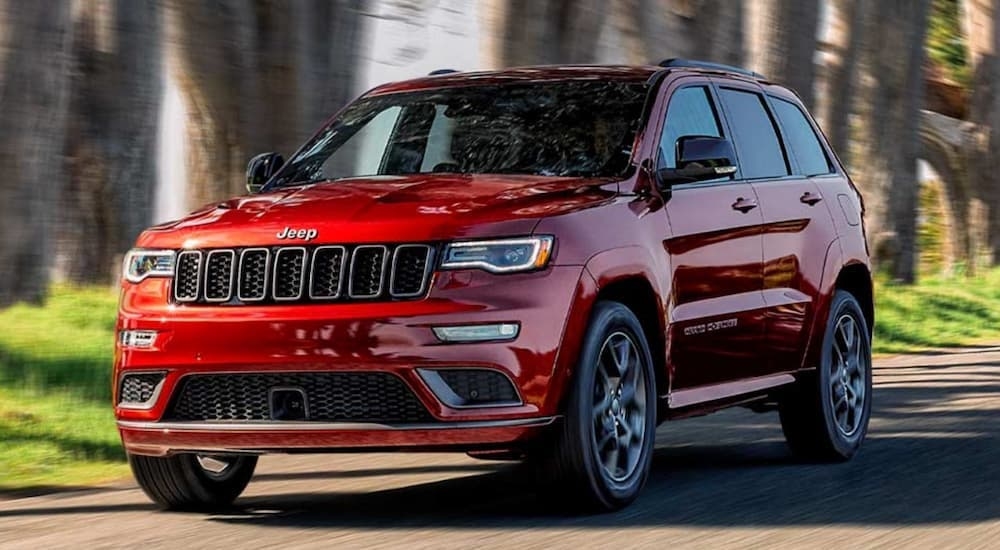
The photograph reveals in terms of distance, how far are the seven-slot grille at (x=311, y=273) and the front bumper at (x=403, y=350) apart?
0.18ft

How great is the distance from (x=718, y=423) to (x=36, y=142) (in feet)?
14.8

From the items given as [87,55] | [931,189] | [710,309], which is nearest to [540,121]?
[710,309]

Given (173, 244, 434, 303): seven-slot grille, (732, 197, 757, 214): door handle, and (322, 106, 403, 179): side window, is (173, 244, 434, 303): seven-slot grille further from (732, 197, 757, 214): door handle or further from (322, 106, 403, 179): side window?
(732, 197, 757, 214): door handle

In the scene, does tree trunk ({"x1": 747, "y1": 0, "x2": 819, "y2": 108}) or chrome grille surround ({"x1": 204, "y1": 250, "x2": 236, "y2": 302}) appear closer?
chrome grille surround ({"x1": 204, "y1": 250, "x2": 236, "y2": 302})

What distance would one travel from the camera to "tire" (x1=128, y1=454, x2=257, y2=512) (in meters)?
8.20

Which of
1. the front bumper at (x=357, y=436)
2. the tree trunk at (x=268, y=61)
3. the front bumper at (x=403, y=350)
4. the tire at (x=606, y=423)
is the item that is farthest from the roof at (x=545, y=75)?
the tree trunk at (x=268, y=61)

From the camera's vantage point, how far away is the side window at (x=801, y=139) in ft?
34.0

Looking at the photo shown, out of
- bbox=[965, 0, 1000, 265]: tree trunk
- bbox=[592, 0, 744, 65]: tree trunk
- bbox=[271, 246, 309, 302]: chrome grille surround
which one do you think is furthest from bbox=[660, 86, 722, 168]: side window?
bbox=[965, 0, 1000, 265]: tree trunk

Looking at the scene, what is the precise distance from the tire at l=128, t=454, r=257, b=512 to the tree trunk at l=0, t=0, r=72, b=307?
4501 mm

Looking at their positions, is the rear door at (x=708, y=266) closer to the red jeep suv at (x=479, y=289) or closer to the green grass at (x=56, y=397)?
the red jeep suv at (x=479, y=289)

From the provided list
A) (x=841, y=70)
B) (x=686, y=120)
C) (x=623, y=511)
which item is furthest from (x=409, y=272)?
(x=841, y=70)

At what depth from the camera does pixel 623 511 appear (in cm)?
806

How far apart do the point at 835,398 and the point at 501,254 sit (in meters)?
3.37

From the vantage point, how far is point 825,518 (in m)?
8.00
